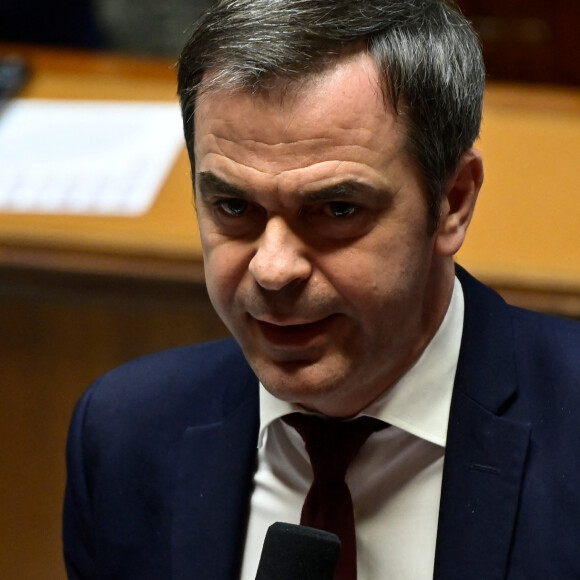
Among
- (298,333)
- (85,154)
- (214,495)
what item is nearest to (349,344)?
(298,333)

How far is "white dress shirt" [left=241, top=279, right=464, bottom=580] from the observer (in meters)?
1.26

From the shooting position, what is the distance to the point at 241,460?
136 centimetres

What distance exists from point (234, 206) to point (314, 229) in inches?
3.6

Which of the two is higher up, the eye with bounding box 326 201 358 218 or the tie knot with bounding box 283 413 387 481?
the eye with bounding box 326 201 358 218

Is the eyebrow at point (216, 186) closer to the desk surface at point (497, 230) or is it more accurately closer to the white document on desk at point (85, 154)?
the desk surface at point (497, 230)

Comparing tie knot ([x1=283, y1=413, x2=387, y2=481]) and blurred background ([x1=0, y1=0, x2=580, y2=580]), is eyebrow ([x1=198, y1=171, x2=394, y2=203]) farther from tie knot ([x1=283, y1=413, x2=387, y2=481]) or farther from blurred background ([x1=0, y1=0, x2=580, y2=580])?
blurred background ([x1=0, y1=0, x2=580, y2=580])

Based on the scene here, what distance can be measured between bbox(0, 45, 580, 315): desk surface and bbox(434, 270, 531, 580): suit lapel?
2.60ft

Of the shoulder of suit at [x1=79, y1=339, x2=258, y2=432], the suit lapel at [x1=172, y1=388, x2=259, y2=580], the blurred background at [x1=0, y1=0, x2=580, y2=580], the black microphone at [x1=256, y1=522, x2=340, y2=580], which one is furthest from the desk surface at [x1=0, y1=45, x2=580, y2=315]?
the black microphone at [x1=256, y1=522, x2=340, y2=580]

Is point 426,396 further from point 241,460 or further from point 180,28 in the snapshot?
point 180,28

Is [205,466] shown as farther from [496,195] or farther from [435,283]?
[496,195]

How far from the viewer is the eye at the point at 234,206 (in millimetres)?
1174

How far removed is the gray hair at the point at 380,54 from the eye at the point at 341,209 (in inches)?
3.1

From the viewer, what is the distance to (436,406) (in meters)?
1.28

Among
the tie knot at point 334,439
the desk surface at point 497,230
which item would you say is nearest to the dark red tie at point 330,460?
the tie knot at point 334,439
